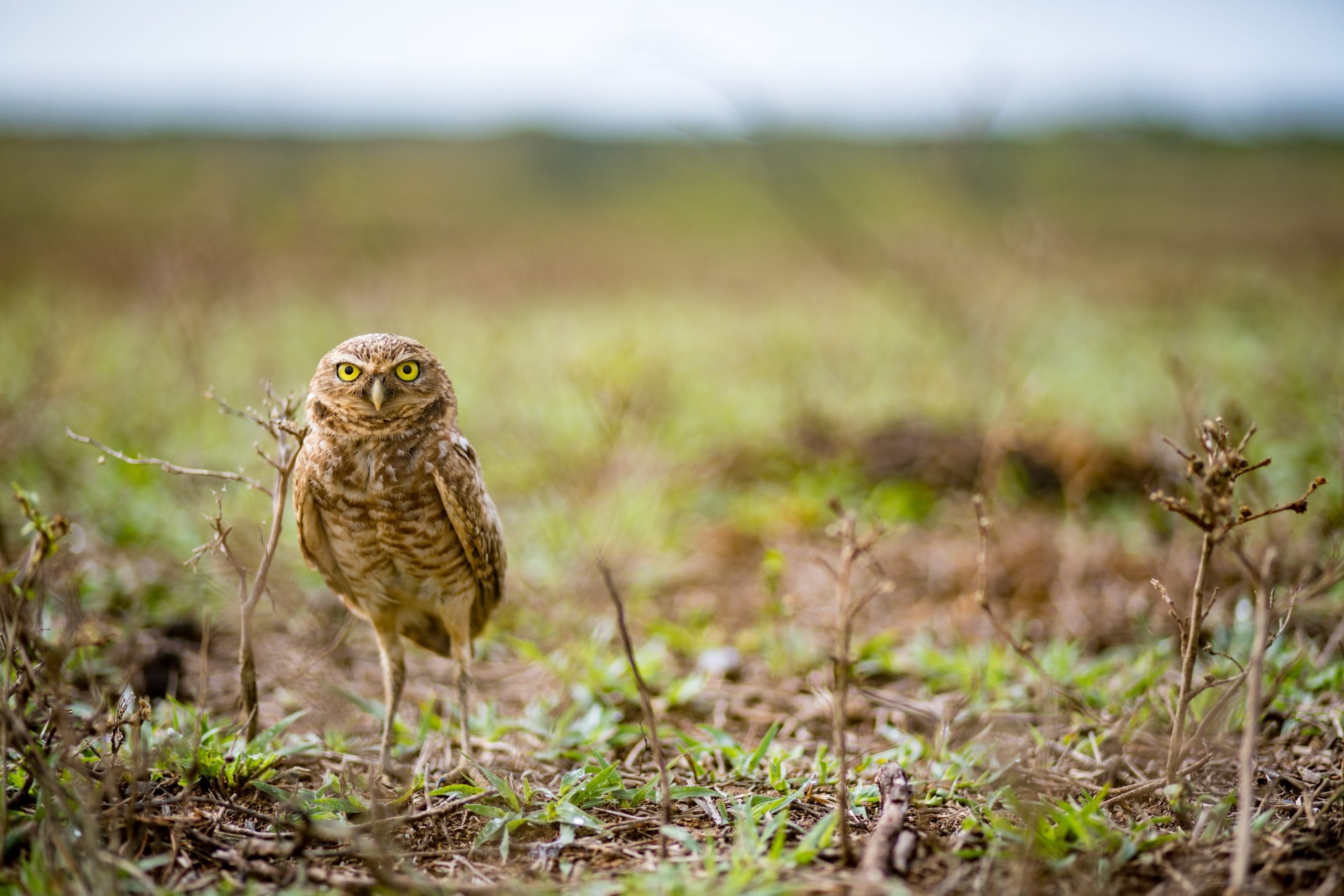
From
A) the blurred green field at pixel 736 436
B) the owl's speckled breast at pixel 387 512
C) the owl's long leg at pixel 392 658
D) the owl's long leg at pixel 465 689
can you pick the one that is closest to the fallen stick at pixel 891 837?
the blurred green field at pixel 736 436

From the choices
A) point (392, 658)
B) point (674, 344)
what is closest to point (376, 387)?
point (392, 658)

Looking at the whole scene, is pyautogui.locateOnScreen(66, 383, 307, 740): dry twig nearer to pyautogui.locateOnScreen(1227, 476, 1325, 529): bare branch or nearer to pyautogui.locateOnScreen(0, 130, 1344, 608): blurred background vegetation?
pyautogui.locateOnScreen(0, 130, 1344, 608): blurred background vegetation

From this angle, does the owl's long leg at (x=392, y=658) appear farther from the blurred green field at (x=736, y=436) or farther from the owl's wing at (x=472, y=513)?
the owl's wing at (x=472, y=513)

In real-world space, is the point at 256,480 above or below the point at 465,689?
above

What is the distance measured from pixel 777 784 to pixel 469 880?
1017mm

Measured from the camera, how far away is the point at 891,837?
2092mm

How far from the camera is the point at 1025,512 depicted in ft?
16.5

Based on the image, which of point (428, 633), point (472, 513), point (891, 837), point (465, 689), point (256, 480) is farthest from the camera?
point (428, 633)

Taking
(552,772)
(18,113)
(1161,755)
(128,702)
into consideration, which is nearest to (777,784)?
(552,772)

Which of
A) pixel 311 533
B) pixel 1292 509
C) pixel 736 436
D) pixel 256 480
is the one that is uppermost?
pixel 736 436

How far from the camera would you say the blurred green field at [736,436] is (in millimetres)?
3473

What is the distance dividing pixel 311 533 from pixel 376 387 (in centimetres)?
63

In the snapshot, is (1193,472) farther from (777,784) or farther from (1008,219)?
(1008,219)

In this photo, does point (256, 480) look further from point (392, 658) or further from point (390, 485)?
point (392, 658)
